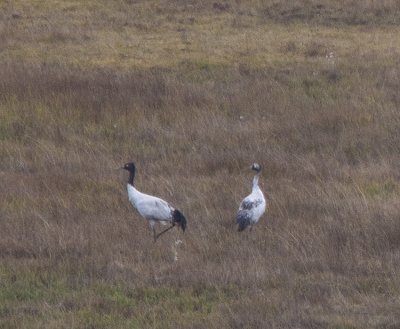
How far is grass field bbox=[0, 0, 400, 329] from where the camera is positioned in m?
7.57

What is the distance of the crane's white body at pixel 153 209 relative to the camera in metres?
9.18

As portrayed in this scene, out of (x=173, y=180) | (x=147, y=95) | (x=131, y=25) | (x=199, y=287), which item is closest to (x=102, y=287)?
(x=199, y=287)

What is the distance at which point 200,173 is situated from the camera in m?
12.1

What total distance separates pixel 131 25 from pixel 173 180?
510 inches

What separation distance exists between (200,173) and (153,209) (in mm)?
2818

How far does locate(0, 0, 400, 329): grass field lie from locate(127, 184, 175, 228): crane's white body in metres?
0.18

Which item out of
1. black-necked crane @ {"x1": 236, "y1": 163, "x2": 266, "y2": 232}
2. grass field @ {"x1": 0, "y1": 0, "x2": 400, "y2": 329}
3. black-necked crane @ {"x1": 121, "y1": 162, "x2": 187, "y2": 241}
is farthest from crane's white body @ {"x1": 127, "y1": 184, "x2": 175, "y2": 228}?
black-necked crane @ {"x1": 236, "y1": 163, "x2": 266, "y2": 232}

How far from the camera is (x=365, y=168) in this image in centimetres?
1214

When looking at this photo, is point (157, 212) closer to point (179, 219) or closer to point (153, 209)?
point (153, 209)

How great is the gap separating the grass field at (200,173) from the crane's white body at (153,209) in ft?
0.60

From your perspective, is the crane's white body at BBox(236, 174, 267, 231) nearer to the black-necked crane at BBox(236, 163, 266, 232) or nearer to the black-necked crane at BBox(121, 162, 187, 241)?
the black-necked crane at BBox(236, 163, 266, 232)

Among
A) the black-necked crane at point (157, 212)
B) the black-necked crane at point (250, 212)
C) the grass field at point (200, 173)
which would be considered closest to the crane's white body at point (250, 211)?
the black-necked crane at point (250, 212)

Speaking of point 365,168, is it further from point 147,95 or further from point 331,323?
point 331,323

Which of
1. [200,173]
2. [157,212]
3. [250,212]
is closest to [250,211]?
[250,212]
